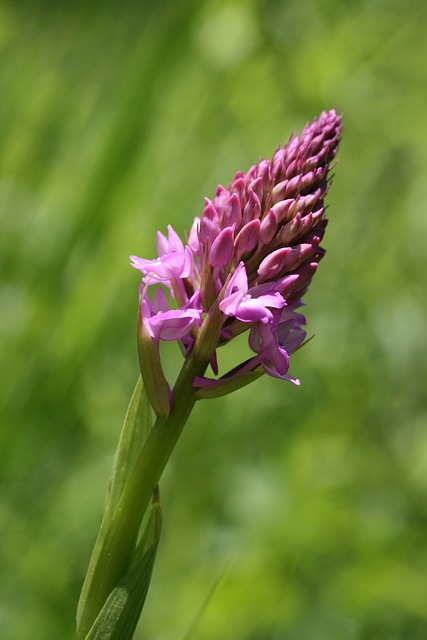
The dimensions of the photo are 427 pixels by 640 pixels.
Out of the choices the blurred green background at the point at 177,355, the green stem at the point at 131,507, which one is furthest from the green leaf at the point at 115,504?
the blurred green background at the point at 177,355

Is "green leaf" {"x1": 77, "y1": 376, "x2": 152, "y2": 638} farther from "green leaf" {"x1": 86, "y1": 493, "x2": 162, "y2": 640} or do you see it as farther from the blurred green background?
the blurred green background

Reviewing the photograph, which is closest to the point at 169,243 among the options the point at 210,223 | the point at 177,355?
the point at 210,223

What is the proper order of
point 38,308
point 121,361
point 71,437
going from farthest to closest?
point 121,361 → point 71,437 → point 38,308

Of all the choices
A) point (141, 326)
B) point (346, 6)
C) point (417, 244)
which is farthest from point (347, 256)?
point (141, 326)

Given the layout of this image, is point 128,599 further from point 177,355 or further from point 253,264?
point 177,355

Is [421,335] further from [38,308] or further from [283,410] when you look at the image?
[38,308]
